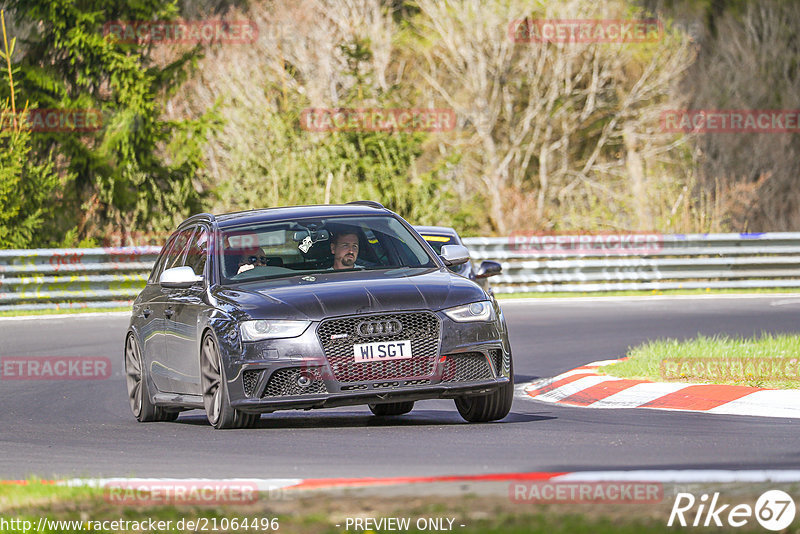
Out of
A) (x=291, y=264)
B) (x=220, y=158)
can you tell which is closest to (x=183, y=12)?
(x=220, y=158)

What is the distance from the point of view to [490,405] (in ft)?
33.2

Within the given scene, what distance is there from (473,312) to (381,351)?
0.75 metres

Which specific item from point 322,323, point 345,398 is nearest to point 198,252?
point 322,323

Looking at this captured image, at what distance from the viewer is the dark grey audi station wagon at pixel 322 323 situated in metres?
9.40

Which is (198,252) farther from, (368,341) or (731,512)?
(731,512)

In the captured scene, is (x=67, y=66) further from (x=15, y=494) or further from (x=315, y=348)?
(x=15, y=494)

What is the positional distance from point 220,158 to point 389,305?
3876 cm

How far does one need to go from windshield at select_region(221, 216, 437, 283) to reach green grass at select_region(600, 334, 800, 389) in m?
2.77

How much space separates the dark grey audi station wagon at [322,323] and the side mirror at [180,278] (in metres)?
0.01

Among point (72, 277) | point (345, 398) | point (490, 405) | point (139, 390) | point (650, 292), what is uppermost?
point (345, 398)

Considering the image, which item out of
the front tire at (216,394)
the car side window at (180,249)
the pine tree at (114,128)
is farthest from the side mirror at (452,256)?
the pine tree at (114,128)

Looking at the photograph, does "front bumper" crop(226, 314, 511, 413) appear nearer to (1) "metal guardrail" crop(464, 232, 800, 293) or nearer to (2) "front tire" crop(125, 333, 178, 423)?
(2) "front tire" crop(125, 333, 178, 423)

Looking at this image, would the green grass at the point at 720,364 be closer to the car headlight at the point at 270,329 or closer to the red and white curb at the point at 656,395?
the red and white curb at the point at 656,395

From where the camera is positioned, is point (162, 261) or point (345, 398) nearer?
point (345, 398)
